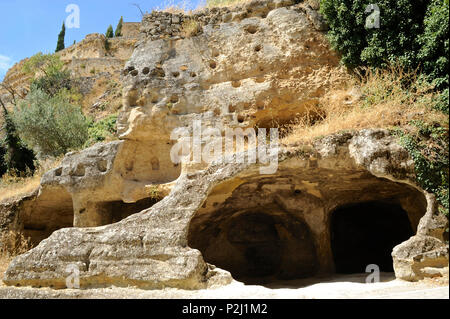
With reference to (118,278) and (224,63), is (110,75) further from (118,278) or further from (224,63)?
(118,278)

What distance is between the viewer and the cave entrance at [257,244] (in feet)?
35.7

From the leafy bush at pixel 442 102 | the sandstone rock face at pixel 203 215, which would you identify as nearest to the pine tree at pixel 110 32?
the sandstone rock face at pixel 203 215

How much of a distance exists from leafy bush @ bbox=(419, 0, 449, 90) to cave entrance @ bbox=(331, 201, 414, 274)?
16.5 ft

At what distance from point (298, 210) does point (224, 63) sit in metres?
4.57

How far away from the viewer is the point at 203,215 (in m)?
10.3

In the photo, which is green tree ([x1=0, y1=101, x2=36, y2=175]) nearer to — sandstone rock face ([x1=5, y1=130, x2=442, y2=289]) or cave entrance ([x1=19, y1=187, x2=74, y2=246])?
cave entrance ([x1=19, y1=187, x2=74, y2=246])

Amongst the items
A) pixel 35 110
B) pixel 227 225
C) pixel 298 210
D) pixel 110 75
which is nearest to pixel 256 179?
pixel 298 210

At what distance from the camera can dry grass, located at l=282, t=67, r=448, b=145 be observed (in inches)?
315

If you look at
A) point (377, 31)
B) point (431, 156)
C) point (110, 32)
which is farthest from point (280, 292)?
point (110, 32)

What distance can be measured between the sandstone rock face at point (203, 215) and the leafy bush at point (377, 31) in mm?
2967

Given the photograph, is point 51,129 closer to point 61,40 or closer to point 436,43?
point 436,43

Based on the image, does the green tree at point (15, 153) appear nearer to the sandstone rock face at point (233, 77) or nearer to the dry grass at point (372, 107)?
the sandstone rock face at point (233, 77)

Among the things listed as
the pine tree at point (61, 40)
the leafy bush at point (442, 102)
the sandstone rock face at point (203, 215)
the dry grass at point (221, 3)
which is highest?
the pine tree at point (61, 40)

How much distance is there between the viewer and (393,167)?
736 centimetres
